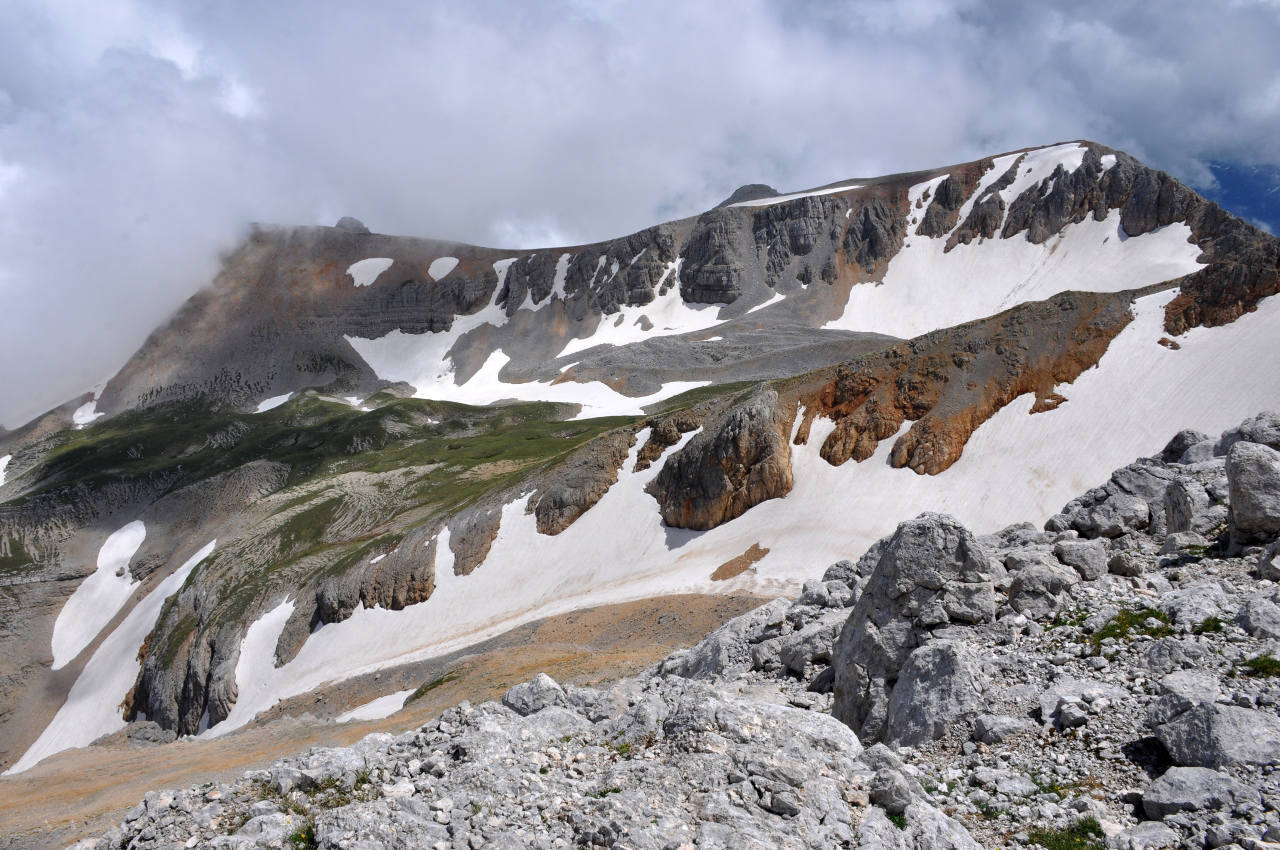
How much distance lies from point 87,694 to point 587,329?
359 ft

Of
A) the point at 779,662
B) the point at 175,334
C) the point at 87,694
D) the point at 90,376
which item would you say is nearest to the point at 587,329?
the point at 175,334

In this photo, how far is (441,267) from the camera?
182 m

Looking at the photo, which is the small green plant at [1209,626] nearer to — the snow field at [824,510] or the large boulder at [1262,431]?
the large boulder at [1262,431]

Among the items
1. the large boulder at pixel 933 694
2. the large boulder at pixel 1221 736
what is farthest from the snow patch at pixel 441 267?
the large boulder at pixel 1221 736

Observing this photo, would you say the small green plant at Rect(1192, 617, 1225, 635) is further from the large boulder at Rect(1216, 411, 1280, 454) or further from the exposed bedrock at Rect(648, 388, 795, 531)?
the exposed bedrock at Rect(648, 388, 795, 531)

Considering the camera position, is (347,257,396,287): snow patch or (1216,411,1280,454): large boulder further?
(347,257,396,287): snow patch

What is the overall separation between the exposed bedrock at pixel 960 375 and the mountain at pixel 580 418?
0.14 metres

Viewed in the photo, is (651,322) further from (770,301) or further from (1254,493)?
(1254,493)

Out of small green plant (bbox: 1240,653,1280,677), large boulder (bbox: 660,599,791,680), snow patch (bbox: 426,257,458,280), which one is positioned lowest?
large boulder (bbox: 660,599,791,680)

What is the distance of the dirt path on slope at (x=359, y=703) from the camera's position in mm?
18828

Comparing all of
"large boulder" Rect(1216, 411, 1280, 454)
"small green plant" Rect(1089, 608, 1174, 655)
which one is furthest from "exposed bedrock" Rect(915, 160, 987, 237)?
"small green plant" Rect(1089, 608, 1174, 655)

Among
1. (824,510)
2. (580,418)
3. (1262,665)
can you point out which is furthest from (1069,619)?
(580,418)

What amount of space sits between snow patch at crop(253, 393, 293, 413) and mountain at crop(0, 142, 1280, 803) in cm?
98

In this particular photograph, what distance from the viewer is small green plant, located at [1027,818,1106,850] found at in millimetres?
7230
